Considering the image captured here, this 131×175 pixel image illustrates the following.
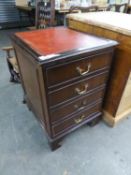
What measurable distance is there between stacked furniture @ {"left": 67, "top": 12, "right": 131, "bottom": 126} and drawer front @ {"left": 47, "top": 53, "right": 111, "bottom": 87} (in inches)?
4.9

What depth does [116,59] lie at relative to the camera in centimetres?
112

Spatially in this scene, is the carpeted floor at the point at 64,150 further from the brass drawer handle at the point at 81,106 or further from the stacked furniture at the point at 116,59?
the brass drawer handle at the point at 81,106

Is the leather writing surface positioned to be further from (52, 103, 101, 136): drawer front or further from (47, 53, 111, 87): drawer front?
(52, 103, 101, 136): drawer front

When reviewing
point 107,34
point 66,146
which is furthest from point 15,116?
point 107,34

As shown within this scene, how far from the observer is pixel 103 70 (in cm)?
107

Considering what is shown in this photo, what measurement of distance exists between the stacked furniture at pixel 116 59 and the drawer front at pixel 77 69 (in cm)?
12

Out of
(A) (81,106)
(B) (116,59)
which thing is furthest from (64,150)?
(B) (116,59)

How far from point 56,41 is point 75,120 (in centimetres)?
63

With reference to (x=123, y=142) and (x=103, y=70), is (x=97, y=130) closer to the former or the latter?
(x=123, y=142)

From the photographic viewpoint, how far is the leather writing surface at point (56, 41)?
86cm

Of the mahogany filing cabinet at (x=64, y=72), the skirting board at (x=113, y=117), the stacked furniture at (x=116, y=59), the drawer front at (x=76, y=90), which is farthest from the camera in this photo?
the skirting board at (x=113, y=117)

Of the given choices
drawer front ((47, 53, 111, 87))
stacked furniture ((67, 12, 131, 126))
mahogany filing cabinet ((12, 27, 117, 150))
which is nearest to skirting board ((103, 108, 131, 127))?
stacked furniture ((67, 12, 131, 126))

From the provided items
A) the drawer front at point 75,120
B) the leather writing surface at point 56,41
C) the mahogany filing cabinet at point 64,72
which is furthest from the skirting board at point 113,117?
the leather writing surface at point 56,41

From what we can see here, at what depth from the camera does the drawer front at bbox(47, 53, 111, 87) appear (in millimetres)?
817
